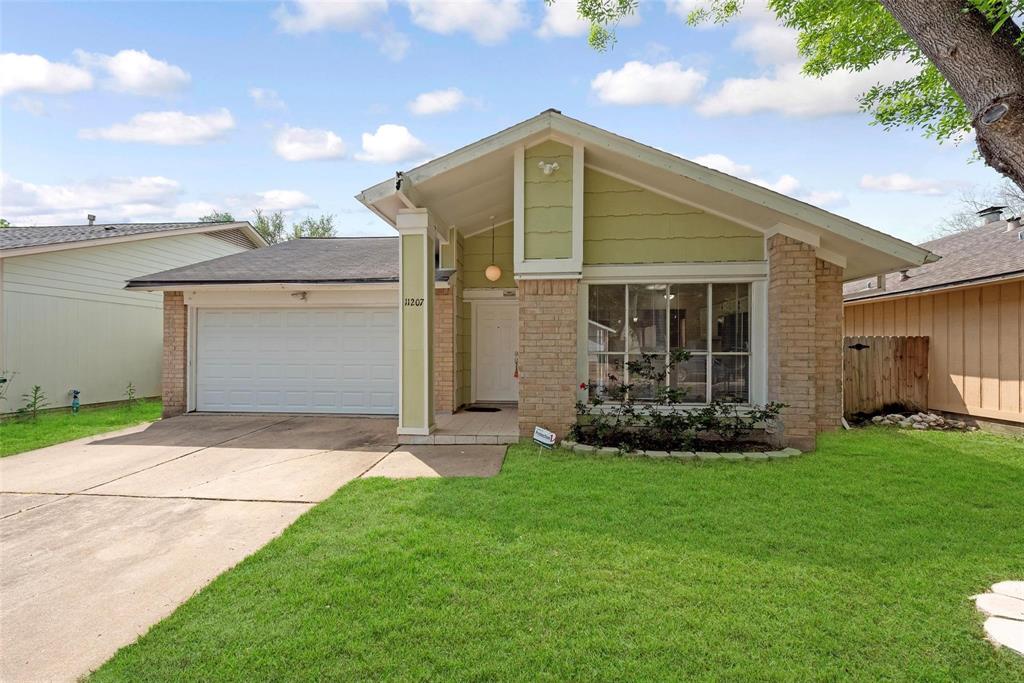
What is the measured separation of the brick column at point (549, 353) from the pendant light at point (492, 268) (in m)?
2.81

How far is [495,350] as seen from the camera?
9820 millimetres

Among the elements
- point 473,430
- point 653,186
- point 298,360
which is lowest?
point 473,430

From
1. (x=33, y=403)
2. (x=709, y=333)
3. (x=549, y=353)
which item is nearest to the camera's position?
(x=549, y=353)

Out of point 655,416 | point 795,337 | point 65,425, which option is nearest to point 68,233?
point 65,425

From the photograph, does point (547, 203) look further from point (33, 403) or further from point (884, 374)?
point (33, 403)

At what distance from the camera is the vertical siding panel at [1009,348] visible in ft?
25.3

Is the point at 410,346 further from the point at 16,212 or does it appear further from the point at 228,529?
the point at 16,212

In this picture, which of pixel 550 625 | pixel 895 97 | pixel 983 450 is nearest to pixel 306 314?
pixel 550 625

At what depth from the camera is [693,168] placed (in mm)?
6133

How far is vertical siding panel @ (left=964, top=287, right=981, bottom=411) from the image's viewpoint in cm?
841

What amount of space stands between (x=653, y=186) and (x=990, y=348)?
6.66 metres

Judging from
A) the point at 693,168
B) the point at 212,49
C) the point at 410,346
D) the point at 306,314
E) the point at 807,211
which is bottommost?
the point at 410,346

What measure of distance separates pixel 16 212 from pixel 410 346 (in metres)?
36.3

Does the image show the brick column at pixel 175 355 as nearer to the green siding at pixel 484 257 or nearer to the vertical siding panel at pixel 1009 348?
the green siding at pixel 484 257
